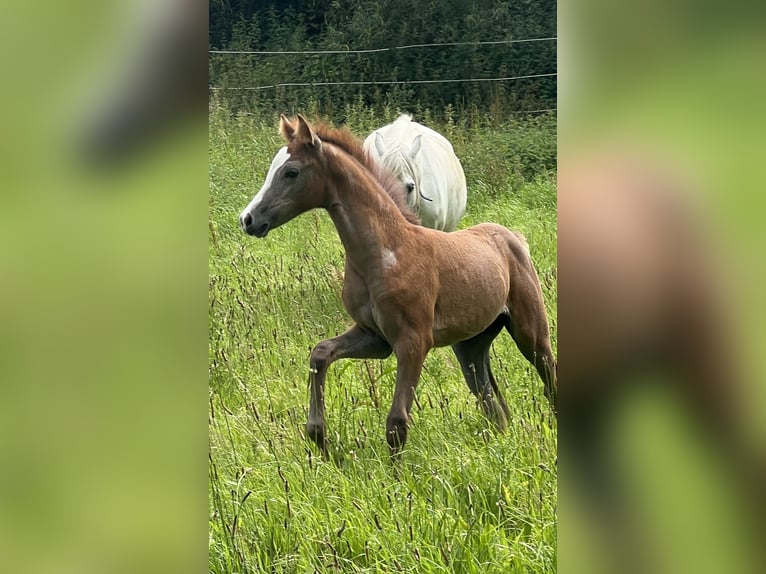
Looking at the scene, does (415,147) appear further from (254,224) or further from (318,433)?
(318,433)

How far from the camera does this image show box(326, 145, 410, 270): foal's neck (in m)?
2.10

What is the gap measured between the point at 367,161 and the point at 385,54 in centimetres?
27

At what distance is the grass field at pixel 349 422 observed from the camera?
1.92 m

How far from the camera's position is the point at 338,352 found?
213 centimetres

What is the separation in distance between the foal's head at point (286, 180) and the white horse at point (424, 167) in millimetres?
137

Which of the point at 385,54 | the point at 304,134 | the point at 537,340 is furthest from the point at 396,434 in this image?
the point at 385,54

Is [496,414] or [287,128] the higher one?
[287,128]
